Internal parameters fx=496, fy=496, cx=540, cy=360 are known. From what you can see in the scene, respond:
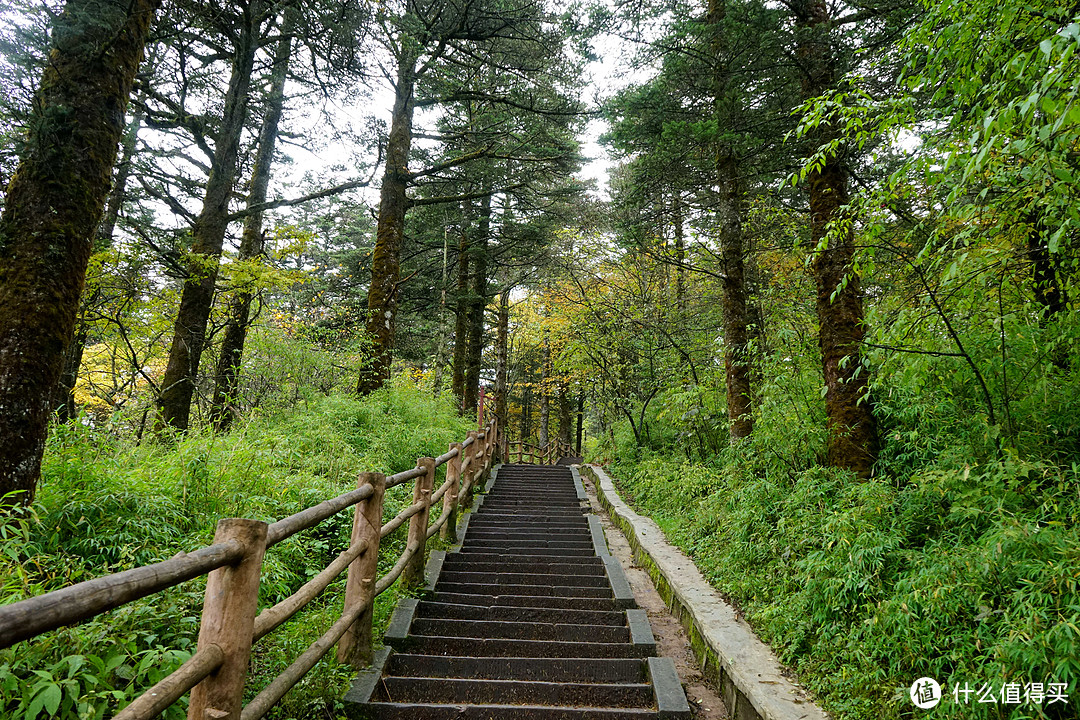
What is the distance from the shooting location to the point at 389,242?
11.2 metres

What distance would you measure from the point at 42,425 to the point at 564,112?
1040 cm

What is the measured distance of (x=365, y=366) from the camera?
Answer: 1042cm

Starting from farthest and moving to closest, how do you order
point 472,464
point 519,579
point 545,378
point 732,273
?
point 545,378
point 472,464
point 732,273
point 519,579

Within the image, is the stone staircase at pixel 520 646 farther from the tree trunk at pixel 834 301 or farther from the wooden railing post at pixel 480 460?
the tree trunk at pixel 834 301

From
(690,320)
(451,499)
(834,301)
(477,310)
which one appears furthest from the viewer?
(477,310)

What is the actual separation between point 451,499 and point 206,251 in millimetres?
6202

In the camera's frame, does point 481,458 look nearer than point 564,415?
Yes

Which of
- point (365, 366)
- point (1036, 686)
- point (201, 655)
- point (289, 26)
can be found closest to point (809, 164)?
point (1036, 686)

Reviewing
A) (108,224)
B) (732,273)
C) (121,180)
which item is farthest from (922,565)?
(108,224)

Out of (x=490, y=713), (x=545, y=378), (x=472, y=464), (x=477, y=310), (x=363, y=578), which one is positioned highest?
(x=477, y=310)

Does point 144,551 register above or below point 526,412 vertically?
below

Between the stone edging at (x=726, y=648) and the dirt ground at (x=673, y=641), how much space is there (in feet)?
0.24

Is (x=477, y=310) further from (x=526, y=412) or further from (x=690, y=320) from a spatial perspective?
(x=526, y=412)

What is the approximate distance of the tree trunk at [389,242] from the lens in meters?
10.7
